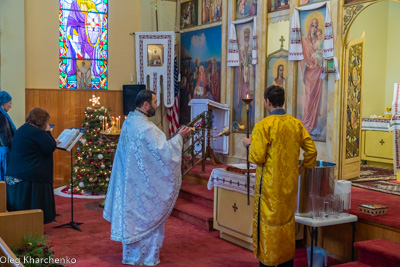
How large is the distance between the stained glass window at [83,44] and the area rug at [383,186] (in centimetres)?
639

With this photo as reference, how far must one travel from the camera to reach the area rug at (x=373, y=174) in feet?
30.1

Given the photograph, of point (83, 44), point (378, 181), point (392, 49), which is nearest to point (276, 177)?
point (378, 181)

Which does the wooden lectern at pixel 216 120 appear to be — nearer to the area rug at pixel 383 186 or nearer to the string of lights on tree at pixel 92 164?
the string of lights on tree at pixel 92 164

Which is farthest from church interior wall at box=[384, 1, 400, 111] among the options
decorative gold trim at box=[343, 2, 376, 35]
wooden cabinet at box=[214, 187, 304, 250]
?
wooden cabinet at box=[214, 187, 304, 250]

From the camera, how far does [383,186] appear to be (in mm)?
8320

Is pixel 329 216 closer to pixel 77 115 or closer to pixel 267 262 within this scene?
pixel 267 262

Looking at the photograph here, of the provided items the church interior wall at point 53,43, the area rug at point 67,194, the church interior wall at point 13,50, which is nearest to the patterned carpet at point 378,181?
the area rug at point 67,194

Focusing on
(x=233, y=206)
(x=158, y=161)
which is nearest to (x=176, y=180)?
(x=158, y=161)

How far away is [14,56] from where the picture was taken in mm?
11031

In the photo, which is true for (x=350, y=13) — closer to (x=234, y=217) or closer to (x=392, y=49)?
(x=234, y=217)

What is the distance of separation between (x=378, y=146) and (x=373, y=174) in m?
1.81

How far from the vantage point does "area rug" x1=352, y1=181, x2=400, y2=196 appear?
306 inches

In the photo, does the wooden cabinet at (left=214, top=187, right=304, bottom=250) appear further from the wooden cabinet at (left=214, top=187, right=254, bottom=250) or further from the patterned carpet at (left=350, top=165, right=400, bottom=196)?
the patterned carpet at (left=350, top=165, right=400, bottom=196)

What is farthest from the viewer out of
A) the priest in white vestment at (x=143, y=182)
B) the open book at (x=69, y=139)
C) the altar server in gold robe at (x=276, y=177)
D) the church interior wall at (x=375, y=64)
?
the church interior wall at (x=375, y=64)
